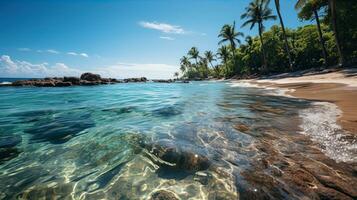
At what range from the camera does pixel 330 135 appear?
425 centimetres

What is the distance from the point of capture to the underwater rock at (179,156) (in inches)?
132

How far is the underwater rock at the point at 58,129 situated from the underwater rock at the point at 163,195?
3496 millimetres

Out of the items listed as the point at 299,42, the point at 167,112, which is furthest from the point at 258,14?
the point at 167,112

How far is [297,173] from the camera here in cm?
290

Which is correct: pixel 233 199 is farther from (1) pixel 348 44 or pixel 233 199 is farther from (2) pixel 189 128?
(1) pixel 348 44

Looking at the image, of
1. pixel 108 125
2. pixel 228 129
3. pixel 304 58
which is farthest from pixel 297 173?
pixel 304 58

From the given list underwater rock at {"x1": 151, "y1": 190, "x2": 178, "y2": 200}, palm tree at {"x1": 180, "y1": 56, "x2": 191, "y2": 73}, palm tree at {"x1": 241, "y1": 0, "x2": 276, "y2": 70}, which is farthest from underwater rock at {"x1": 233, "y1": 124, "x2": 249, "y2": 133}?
palm tree at {"x1": 180, "y1": 56, "x2": 191, "y2": 73}

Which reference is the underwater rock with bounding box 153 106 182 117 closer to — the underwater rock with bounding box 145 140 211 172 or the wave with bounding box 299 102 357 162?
the underwater rock with bounding box 145 140 211 172

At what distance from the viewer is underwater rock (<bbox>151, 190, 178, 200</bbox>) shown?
8.57 feet

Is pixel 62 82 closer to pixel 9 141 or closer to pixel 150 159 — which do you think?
pixel 9 141

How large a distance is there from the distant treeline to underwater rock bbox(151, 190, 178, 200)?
25572 mm

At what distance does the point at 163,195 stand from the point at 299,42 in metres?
41.7

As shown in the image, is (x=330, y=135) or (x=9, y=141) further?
(x=9, y=141)

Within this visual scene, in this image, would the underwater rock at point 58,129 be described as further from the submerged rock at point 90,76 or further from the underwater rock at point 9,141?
the submerged rock at point 90,76
